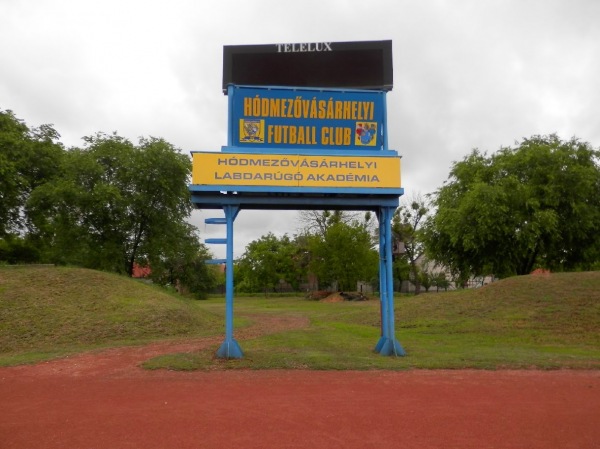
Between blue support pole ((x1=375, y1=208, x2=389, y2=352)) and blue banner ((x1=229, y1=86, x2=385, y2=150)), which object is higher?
blue banner ((x1=229, y1=86, x2=385, y2=150))

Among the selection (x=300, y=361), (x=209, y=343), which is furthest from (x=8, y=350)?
(x=300, y=361)

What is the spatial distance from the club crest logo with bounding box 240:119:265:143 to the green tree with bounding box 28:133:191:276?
62.5ft

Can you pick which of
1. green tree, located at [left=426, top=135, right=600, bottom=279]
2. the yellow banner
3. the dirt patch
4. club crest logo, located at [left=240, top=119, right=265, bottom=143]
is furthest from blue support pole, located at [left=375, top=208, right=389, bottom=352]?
green tree, located at [left=426, top=135, right=600, bottom=279]

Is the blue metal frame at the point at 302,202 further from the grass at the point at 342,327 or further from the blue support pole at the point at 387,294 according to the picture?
the grass at the point at 342,327

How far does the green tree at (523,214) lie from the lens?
32.1m

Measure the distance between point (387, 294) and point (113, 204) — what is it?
73.7 feet

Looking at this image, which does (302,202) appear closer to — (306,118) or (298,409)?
(306,118)

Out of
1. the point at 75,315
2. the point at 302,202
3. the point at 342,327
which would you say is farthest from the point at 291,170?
the point at 75,315

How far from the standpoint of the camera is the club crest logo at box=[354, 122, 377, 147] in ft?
42.3

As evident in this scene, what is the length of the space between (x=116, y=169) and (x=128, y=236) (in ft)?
14.3

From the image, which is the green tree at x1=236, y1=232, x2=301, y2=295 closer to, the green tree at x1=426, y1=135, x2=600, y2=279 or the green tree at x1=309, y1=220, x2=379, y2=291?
the green tree at x1=309, y1=220, x2=379, y2=291

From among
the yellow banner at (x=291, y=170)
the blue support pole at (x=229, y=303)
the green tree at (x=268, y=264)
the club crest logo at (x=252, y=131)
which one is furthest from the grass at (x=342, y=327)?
the green tree at (x=268, y=264)

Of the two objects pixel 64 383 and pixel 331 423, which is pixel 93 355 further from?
pixel 331 423

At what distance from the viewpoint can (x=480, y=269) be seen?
3522cm
